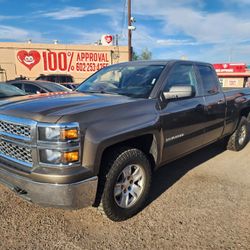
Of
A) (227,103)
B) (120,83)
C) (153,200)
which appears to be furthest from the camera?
(227,103)

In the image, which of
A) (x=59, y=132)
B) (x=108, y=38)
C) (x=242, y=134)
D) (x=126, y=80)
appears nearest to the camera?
(x=59, y=132)

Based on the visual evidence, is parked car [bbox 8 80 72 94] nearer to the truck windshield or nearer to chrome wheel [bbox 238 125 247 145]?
the truck windshield

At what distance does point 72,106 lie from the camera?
2.86 meters

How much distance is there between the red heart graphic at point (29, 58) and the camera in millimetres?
25125

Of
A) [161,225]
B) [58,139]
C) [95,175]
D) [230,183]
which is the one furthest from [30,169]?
[230,183]

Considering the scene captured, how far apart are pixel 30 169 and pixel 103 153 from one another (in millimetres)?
735

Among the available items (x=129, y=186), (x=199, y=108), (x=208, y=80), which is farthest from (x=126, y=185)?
(x=208, y=80)

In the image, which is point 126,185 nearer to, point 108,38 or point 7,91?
point 7,91

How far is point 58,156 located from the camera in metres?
2.54

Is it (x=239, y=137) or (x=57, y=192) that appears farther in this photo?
(x=239, y=137)

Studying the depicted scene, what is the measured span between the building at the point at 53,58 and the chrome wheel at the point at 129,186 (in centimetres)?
2424

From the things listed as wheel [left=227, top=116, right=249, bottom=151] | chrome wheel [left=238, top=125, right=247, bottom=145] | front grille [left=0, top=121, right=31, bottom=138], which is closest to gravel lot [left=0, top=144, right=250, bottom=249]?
front grille [left=0, top=121, right=31, bottom=138]

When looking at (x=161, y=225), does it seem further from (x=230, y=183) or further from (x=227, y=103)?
(x=227, y=103)

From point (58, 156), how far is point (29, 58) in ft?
82.0
